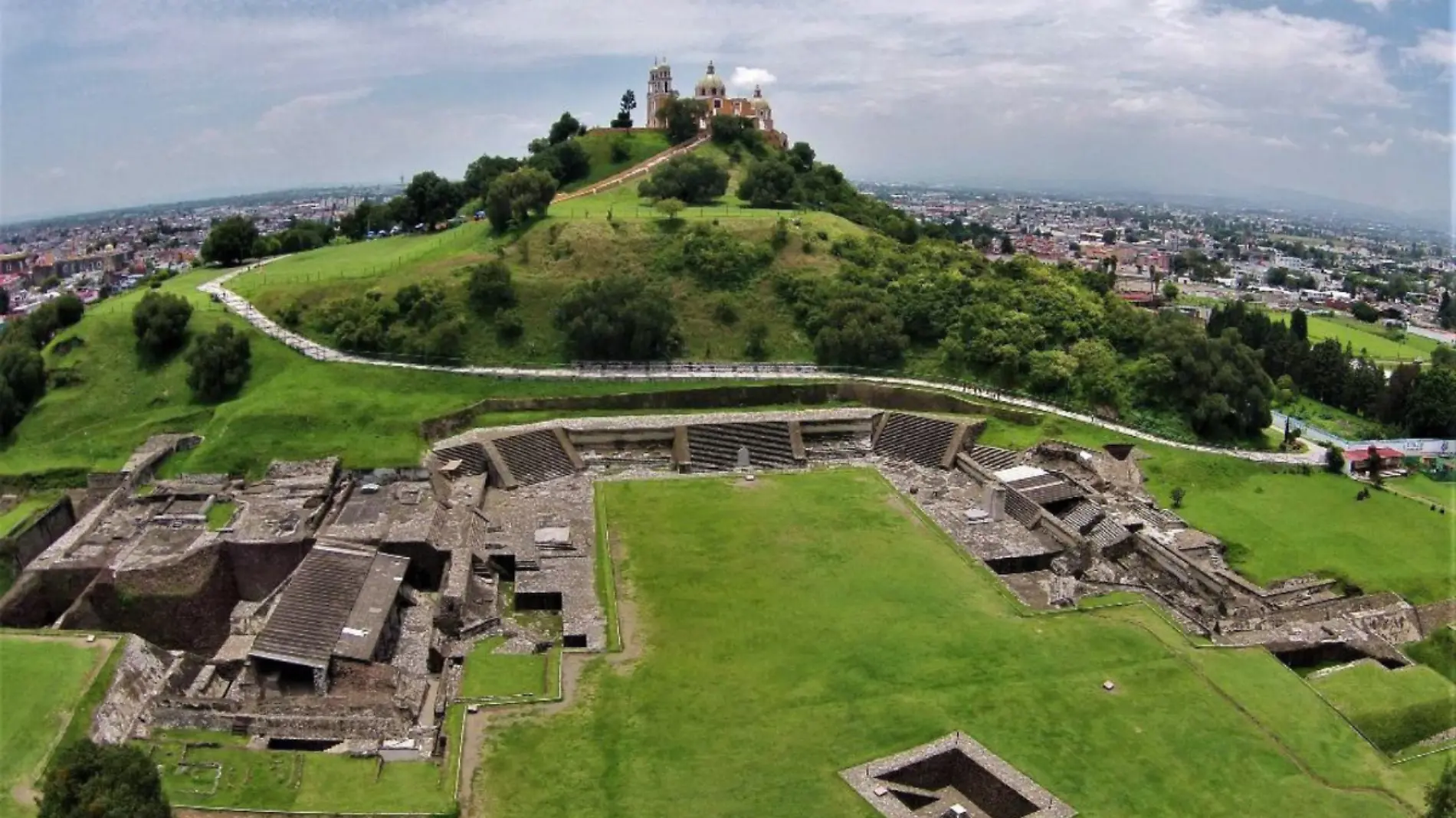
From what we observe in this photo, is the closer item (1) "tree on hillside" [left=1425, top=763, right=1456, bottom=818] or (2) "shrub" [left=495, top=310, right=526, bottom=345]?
(1) "tree on hillside" [left=1425, top=763, right=1456, bottom=818]

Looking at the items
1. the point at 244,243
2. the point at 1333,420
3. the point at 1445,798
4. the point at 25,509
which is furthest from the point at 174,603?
the point at 1333,420

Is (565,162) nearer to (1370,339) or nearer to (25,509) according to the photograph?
(25,509)

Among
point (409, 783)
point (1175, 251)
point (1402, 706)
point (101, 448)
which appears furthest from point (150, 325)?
point (1175, 251)

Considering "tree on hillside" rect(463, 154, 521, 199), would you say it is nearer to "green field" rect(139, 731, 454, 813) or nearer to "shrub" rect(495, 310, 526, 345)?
"shrub" rect(495, 310, 526, 345)

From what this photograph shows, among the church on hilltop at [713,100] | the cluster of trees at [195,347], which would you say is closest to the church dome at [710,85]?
the church on hilltop at [713,100]

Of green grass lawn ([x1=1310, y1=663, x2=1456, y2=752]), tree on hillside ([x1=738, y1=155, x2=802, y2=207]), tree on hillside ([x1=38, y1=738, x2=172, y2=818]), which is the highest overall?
tree on hillside ([x1=738, y1=155, x2=802, y2=207])

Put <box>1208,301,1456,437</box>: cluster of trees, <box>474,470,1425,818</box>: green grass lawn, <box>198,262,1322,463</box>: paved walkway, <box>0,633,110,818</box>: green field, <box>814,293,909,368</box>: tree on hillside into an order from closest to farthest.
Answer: <box>0,633,110,818</box>: green field
<box>474,470,1425,818</box>: green grass lawn
<box>198,262,1322,463</box>: paved walkway
<box>1208,301,1456,437</box>: cluster of trees
<box>814,293,909,368</box>: tree on hillside

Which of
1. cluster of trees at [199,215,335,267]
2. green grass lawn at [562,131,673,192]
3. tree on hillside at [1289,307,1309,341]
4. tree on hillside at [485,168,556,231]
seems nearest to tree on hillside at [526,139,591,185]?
green grass lawn at [562,131,673,192]
